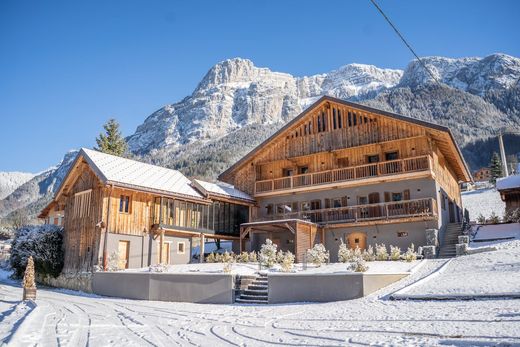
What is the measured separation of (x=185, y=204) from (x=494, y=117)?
121094 millimetres

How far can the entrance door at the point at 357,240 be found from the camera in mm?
25469

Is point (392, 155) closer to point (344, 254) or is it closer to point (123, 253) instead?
point (344, 254)

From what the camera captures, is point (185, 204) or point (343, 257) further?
point (185, 204)

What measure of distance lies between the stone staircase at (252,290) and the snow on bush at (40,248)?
14.2 meters

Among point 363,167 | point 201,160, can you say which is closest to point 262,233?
point 363,167

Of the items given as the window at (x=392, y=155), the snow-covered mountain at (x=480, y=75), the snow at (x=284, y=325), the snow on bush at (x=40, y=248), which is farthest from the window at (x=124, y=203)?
the snow-covered mountain at (x=480, y=75)

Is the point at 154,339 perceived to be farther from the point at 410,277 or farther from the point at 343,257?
the point at 343,257

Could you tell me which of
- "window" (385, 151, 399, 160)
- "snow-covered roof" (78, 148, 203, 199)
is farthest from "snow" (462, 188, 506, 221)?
"snow-covered roof" (78, 148, 203, 199)

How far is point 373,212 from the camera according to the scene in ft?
82.4

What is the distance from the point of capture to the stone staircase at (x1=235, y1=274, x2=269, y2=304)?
15673 mm

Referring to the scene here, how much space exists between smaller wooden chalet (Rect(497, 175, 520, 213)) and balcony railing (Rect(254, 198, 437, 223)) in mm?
6457

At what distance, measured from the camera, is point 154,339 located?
8570mm

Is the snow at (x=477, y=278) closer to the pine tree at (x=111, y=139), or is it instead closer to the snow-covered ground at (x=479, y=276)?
the snow-covered ground at (x=479, y=276)

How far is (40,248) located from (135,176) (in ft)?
23.3
